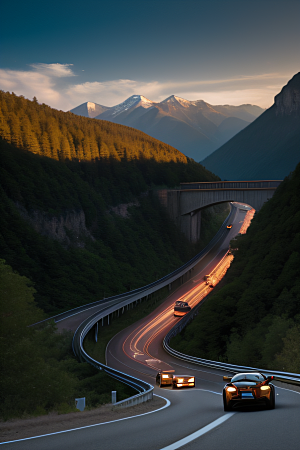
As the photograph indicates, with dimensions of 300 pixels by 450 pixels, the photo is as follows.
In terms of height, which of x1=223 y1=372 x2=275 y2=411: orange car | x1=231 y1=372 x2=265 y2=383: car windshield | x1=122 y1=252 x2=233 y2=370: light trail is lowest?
x1=122 y1=252 x2=233 y2=370: light trail

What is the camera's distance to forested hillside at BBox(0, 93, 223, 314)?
273 ft

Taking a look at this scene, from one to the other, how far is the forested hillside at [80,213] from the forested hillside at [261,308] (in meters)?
29.1

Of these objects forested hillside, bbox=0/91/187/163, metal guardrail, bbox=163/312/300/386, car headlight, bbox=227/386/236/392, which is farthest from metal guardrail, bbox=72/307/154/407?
forested hillside, bbox=0/91/187/163

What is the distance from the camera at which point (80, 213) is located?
102625mm

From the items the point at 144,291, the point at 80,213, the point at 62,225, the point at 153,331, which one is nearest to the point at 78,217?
the point at 80,213

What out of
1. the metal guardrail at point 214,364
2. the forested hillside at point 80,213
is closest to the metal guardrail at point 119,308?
the forested hillside at point 80,213

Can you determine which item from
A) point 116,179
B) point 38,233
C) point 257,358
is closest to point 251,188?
point 116,179

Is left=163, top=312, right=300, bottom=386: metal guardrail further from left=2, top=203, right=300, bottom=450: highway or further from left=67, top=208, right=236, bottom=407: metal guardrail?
left=67, top=208, right=236, bottom=407: metal guardrail

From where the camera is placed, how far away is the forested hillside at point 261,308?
4631cm

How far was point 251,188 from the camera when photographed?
100688mm

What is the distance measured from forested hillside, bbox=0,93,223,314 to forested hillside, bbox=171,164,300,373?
95.5 feet

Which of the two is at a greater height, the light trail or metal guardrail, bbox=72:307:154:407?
metal guardrail, bbox=72:307:154:407

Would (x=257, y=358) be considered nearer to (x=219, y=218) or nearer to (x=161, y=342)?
(x=161, y=342)

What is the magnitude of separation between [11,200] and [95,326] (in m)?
36.4
